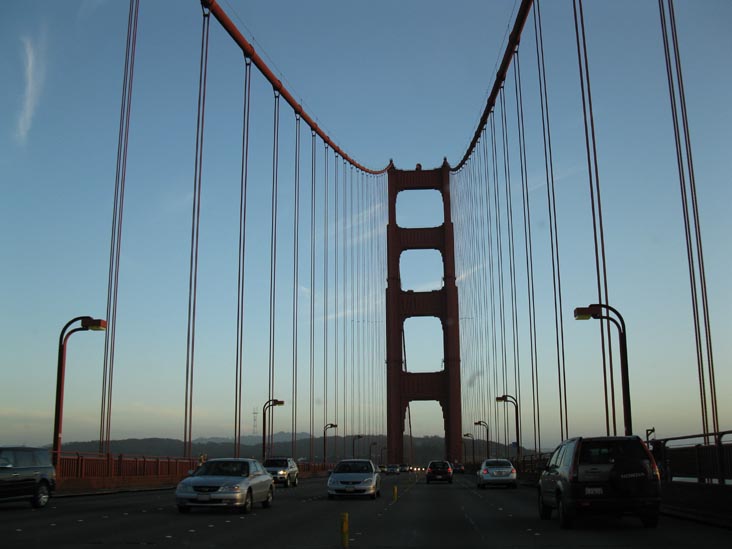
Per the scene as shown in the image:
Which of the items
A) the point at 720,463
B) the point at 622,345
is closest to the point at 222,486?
the point at 720,463

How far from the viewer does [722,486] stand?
15703 mm

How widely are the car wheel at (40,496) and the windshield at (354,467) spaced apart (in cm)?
885

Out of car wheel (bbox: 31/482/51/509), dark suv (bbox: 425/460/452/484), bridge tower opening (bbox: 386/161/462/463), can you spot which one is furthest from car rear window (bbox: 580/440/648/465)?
bridge tower opening (bbox: 386/161/462/463)

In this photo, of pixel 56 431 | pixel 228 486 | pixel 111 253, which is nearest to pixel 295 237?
pixel 111 253

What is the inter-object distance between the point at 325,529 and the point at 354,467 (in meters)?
12.0

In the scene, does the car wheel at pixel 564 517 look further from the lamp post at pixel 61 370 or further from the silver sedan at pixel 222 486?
the lamp post at pixel 61 370

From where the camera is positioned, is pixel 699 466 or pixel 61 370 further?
pixel 61 370

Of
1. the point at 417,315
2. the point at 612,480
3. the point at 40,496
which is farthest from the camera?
the point at 417,315

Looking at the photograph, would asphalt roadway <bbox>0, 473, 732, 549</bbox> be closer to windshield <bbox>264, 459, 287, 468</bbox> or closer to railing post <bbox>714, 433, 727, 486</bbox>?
railing post <bbox>714, 433, 727, 486</bbox>

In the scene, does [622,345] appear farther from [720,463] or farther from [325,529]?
[325,529]

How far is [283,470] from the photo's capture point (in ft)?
127

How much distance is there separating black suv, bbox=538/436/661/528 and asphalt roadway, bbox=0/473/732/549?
1.29 ft

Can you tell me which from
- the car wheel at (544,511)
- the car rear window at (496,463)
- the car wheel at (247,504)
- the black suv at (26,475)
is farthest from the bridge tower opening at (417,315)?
the car wheel at (544,511)

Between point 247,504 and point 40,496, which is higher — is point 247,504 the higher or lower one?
the lower one
